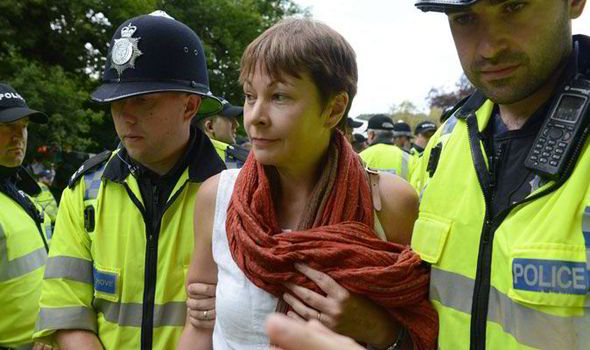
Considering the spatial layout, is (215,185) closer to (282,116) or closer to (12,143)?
(282,116)

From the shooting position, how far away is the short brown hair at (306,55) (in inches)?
70.7

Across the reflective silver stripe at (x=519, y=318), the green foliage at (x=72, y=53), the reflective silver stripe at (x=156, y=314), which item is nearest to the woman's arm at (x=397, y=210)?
the reflective silver stripe at (x=519, y=318)

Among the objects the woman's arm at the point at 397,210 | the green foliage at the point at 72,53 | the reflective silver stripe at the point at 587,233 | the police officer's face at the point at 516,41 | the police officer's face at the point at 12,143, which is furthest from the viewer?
the green foliage at the point at 72,53

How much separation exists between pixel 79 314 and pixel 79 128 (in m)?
10.1

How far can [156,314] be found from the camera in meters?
2.31

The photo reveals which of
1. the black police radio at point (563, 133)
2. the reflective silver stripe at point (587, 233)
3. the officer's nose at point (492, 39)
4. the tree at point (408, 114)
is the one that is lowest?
the tree at point (408, 114)

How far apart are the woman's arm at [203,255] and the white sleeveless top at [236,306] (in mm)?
84

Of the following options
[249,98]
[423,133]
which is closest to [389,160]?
[423,133]

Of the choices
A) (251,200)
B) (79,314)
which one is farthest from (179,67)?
(79,314)

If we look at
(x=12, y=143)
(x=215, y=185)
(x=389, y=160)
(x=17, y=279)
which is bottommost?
(x=17, y=279)

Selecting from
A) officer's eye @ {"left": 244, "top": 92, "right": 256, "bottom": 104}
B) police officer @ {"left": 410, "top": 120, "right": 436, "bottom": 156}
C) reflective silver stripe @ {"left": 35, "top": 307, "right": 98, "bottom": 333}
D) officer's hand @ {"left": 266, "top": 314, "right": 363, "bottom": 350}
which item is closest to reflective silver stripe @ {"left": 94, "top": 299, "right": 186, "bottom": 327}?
reflective silver stripe @ {"left": 35, "top": 307, "right": 98, "bottom": 333}

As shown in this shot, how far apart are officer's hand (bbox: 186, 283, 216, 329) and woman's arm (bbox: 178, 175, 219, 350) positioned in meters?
0.02

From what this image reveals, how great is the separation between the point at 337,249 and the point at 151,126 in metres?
1.12

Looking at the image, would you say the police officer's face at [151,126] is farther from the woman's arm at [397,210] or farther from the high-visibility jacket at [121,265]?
the woman's arm at [397,210]
